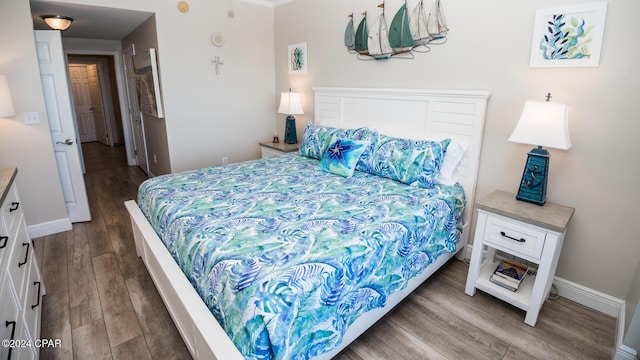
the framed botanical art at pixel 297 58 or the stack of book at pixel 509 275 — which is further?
the framed botanical art at pixel 297 58

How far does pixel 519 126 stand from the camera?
2.05 metres

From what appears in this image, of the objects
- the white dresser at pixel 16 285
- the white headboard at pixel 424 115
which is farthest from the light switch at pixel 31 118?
the white headboard at pixel 424 115

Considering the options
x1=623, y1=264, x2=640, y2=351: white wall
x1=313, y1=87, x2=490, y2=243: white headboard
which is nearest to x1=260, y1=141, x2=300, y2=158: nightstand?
x1=313, y1=87, x2=490, y2=243: white headboard

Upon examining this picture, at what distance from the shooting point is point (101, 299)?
2.27m

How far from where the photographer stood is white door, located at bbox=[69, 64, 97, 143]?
805cm

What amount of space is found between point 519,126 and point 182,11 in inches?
142

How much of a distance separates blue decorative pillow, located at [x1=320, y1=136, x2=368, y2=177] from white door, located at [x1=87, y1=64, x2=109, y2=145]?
7.36 meters

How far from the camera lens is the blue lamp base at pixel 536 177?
2.08 m

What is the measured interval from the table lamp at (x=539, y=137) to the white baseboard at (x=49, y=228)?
414cm

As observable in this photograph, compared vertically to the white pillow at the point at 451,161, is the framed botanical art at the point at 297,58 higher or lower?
higher

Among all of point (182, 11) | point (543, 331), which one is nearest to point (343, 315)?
point (543, 331)

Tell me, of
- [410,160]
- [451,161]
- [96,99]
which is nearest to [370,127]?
[410,160]

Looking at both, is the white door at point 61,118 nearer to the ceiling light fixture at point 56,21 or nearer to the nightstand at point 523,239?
the ceiling light fixture at point 56,21

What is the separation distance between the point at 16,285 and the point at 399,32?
3138 millimetres
